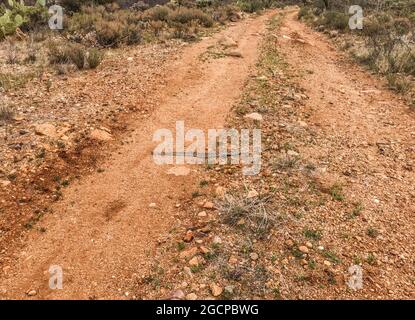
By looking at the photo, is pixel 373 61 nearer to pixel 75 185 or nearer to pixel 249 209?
pixel 249 209

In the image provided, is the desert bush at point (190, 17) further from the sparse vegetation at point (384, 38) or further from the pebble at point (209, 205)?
the pebble at point (209, 205)

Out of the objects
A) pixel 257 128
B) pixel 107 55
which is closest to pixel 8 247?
pixel 257 128

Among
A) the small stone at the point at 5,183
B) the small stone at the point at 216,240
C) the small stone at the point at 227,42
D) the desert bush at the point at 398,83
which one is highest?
the small stone at the point at 227,42

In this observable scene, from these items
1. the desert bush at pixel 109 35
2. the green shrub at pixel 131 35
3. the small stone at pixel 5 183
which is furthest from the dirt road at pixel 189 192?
the desert bush at pixel 109 35

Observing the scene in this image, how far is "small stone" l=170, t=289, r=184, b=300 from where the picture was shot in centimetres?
428

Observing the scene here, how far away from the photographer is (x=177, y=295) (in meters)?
4.30

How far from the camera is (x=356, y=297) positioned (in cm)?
433

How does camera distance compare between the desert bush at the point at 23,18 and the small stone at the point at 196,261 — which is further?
the desert bush at the point at 23,18

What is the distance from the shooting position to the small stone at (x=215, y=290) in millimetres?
4312

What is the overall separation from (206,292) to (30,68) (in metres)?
8.58

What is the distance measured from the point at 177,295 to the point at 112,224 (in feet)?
5.33

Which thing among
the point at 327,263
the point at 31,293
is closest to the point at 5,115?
the point at 31,293

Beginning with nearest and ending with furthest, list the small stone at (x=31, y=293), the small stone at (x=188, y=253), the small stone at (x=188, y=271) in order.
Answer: the small stone at (x=31, y=293), the small stone at (x=188, y=271), the small stone at (x=188, y=253)

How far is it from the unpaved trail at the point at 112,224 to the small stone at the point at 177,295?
51 centimetres
